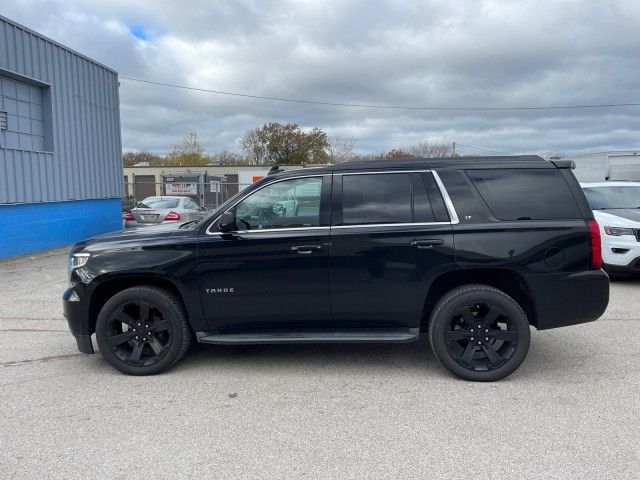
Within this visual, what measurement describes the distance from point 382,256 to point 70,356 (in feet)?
11.1

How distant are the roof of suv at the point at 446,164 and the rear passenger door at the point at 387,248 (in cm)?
12

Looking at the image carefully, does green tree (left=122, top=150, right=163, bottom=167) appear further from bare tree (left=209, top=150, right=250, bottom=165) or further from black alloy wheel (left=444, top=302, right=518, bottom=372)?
black alloy wheel (left=444, top=302, right=518, bottom=372)

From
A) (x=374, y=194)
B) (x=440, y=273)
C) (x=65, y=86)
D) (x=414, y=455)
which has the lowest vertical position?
(x=414, y=455)

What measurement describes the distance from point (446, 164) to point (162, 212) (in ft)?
37.2

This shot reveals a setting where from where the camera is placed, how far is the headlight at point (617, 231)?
8118 mm

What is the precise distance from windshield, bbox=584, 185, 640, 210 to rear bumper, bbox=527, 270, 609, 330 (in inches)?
223

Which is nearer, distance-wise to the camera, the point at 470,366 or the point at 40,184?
the point at 470,366

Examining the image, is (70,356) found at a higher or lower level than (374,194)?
lower

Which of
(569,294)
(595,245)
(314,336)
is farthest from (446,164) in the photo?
(314,336)

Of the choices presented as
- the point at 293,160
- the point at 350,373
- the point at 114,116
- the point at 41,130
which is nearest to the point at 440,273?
the point at 350,373

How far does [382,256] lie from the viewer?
4.38m

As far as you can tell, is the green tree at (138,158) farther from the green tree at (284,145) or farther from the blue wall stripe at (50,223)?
the blue wall stripe at (50,223)

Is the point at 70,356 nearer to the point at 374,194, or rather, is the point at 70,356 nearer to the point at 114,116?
the point at 374,194

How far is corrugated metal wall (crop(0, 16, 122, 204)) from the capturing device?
12.2 meters
